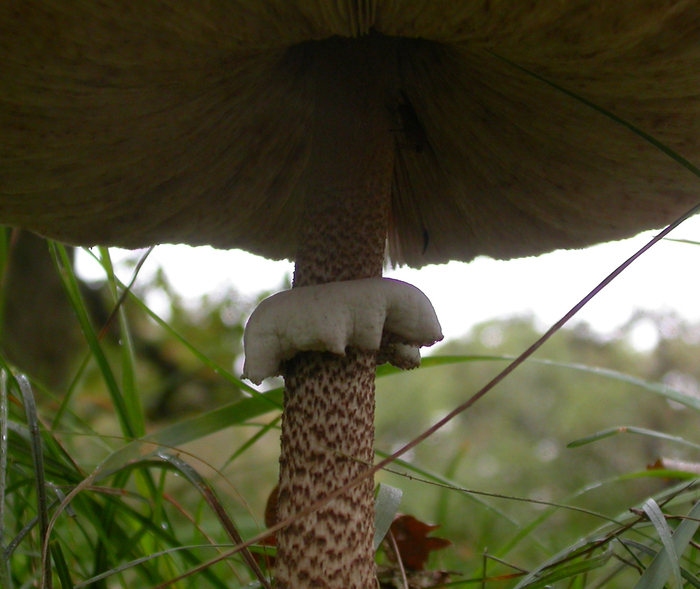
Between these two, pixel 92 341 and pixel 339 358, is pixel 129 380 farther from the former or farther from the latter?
pixel 339 358

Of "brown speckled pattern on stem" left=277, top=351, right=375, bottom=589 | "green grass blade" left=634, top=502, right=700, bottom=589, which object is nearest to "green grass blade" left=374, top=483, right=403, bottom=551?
"brown speckled pattern on stem" left=277, top=351, right=375, bottom=589

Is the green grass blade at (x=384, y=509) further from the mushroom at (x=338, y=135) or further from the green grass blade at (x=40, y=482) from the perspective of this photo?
the green grass blade at (x=40, y=482)

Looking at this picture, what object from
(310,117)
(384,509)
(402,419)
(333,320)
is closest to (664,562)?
(384,509)

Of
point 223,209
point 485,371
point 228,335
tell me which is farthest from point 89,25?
point 485,371

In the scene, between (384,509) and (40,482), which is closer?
(40,482)

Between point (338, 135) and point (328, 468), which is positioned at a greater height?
→ point (338, 135)

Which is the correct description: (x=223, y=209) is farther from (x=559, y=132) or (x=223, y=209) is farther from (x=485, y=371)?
(x=485, y=371)

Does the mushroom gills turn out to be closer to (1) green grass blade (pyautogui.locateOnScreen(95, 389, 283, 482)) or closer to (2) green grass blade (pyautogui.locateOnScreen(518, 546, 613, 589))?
(1) green grass blade (pyautogui.locateOnScreen(95, 389, 283, 482))
